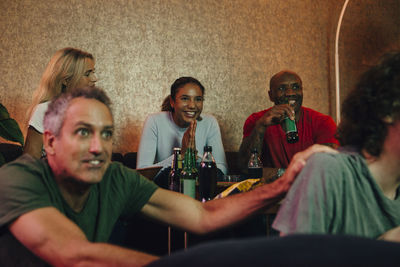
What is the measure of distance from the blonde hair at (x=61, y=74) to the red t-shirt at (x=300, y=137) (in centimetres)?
124

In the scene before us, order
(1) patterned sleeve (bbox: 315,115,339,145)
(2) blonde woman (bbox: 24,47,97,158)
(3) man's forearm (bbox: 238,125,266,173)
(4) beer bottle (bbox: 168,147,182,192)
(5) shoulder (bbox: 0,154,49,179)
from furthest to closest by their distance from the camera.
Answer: (1) patterned sleeve (bbox: 315,115,339,145)
(3) man's forearm (bbox: 238,125,266,173)
(2) blonde woman (bbox: 24,47,97,158)
(4) beer bottle (bbox: 168,147,182,192)
(5) shoulder (bbox: 0,154,49,179)

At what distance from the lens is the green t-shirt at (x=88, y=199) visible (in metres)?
1.04

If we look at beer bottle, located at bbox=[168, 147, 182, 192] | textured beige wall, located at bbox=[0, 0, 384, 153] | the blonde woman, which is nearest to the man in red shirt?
textured beige wall, located at bbox=[0, 0, 384, 153]

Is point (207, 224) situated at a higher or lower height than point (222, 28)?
lower

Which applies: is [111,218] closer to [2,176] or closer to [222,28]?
[2,176]

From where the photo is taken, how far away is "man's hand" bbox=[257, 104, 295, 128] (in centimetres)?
252

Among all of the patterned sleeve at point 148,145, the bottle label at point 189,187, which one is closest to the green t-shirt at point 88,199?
the bottle label at point 189,187

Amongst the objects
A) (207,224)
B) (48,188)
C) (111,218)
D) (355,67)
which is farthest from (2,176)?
(355,67)

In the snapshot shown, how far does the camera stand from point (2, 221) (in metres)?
1.02

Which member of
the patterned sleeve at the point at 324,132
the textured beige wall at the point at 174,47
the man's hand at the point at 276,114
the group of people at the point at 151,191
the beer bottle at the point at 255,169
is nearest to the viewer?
the group of people at the point at 151,191

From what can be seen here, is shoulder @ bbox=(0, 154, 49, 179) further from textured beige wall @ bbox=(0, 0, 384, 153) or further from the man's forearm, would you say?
textured beige wall @ bbox=(0, 0, 384, 153)

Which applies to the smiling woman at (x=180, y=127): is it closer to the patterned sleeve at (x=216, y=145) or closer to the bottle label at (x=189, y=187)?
the patterned sleeve at (x=216, y=145)

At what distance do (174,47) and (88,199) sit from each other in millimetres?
2639

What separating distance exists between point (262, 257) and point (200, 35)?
11.7 feet
